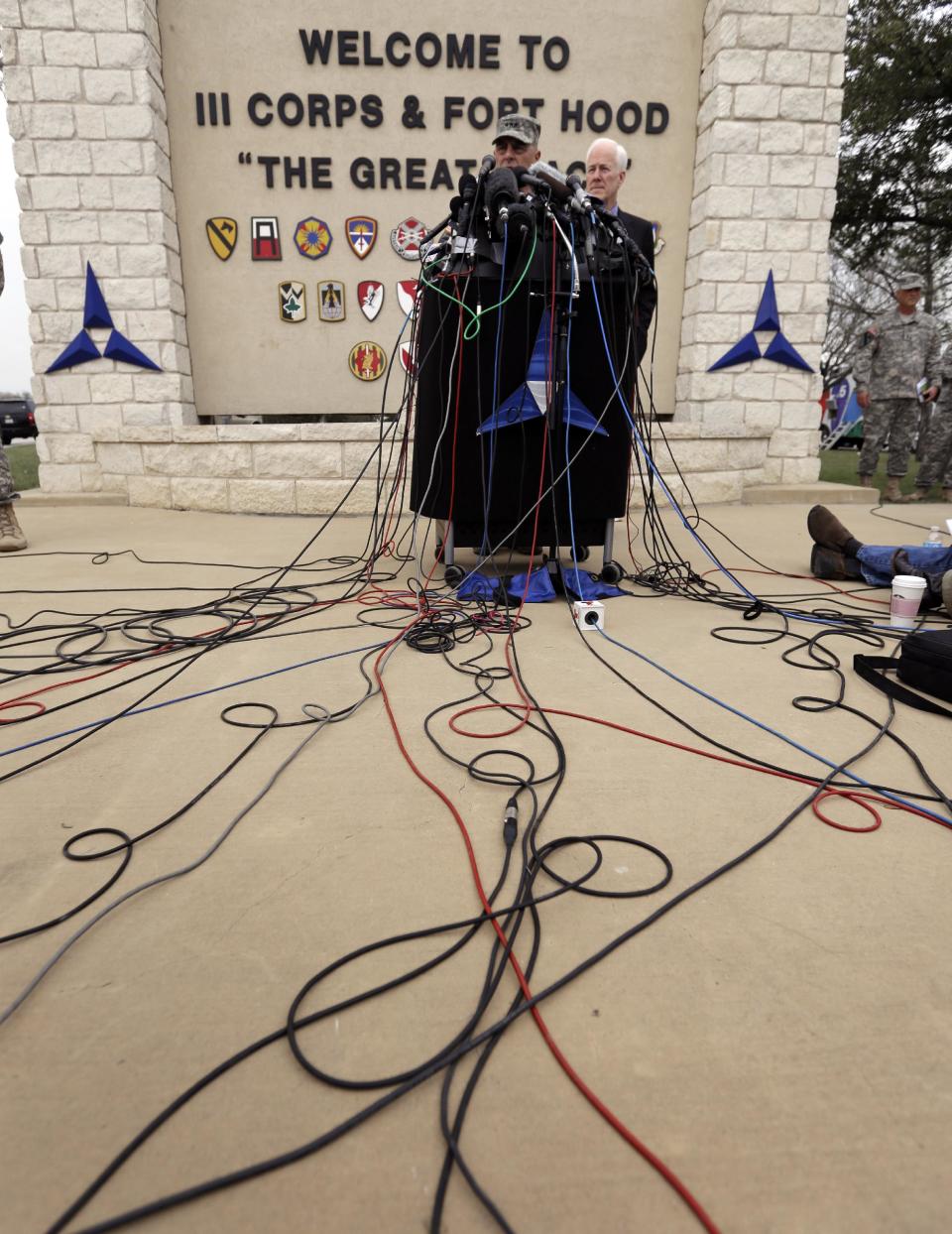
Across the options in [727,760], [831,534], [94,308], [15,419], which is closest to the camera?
[727,760]

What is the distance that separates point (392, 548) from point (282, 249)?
129 inches

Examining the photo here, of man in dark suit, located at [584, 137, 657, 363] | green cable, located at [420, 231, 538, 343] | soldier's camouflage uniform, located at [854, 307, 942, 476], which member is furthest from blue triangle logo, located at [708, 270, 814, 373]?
green cable, located at [420, 231, 538, 343]

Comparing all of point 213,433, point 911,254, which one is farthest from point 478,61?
point 911,254

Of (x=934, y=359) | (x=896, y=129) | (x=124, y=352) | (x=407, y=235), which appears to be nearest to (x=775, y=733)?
(x=407, y=235)

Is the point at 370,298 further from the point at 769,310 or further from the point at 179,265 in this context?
the point at 769,310

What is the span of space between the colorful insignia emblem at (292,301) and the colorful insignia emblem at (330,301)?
5.0 inches

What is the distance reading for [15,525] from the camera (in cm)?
400

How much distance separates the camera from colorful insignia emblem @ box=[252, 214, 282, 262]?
5805 mm

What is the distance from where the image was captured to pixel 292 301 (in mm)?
5910

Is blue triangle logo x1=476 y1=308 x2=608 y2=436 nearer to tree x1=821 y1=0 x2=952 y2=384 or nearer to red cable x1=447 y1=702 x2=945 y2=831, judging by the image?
red cable x1=447 y1=702 x2=945 y2=831

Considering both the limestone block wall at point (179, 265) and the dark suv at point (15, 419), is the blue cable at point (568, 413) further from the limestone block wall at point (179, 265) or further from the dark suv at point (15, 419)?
the dark suv at point (15, 419)

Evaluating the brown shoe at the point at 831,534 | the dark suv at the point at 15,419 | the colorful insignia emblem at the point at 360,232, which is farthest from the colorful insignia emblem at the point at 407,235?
the dark suv at the point at 15,419

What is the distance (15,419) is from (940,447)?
19048 millimetres

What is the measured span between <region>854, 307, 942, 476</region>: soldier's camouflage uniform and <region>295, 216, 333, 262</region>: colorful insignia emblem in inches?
194
